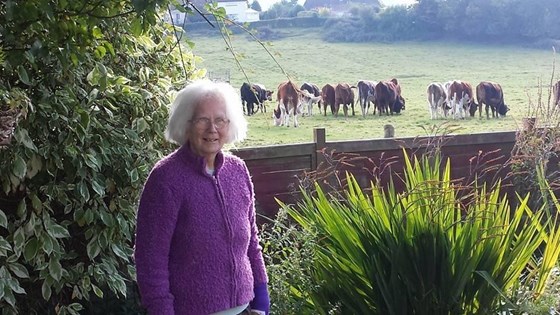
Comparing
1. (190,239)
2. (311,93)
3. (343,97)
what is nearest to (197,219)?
(190,239)

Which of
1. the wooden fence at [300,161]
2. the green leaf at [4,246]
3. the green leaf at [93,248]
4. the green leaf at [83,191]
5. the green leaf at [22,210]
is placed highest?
the green leaf at [83,191]

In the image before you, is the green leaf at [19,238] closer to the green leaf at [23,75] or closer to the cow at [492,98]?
the green leaf at [23,75]

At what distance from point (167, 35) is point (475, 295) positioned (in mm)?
1908

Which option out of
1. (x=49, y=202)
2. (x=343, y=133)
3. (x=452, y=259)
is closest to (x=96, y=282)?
(x=49, y=202)

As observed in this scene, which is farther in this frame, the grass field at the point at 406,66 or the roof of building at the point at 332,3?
the roof of building at the point at 332,3

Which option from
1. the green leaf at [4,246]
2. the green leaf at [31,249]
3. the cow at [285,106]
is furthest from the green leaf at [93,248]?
the cow at [285,106]

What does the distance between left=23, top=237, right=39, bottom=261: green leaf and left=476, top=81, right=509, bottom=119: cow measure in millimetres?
14152

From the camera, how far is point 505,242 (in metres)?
3.21

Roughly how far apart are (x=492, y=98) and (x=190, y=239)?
48.9 feet

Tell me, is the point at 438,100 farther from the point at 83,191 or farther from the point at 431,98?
the point at 83,191

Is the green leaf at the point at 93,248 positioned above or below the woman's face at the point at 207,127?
below

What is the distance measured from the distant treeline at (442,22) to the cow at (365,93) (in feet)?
12.8

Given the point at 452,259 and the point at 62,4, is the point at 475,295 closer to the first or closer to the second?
the point at 452,259

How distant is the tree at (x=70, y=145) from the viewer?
2.64m
